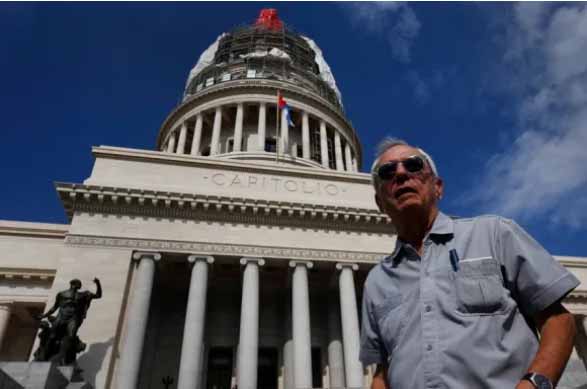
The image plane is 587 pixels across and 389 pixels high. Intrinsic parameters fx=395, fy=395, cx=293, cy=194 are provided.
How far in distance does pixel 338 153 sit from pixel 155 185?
20.7 m

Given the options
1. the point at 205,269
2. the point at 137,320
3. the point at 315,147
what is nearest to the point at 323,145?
the point at 315,147

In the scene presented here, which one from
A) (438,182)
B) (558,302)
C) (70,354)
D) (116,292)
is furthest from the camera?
(116,292)

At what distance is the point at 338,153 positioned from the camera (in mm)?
36688

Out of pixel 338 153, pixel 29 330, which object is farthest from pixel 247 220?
pixel 338 153

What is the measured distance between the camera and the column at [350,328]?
1634cm

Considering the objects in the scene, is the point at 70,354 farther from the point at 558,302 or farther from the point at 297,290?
the point at 558,302

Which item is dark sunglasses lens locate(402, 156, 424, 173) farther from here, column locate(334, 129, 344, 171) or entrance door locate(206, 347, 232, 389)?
column locate(334, 129, 344, 171)

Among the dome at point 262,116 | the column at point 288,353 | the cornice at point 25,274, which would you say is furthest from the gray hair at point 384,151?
the dome at point 262,116

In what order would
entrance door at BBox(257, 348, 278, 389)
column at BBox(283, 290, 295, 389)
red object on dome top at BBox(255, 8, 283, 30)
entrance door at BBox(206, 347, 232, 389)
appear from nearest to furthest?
column at BBox(283, 290, 295, 389), entrance door at BBox(206, 347, 232, 389), entrance door at BBox(257, 348, 278, 389), red object on dome top at BBox(255, 8, 283, 30)

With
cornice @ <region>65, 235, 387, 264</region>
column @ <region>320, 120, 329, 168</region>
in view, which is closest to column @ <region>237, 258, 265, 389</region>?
cornice @ <region>65, 235, 387, 264</region>

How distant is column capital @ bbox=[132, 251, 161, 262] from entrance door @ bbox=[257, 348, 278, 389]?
24.3ft

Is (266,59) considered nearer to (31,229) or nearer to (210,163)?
(210,163)

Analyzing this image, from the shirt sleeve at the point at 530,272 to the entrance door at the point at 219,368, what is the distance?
1950 cm

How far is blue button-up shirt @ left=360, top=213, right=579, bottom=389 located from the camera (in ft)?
6.50
